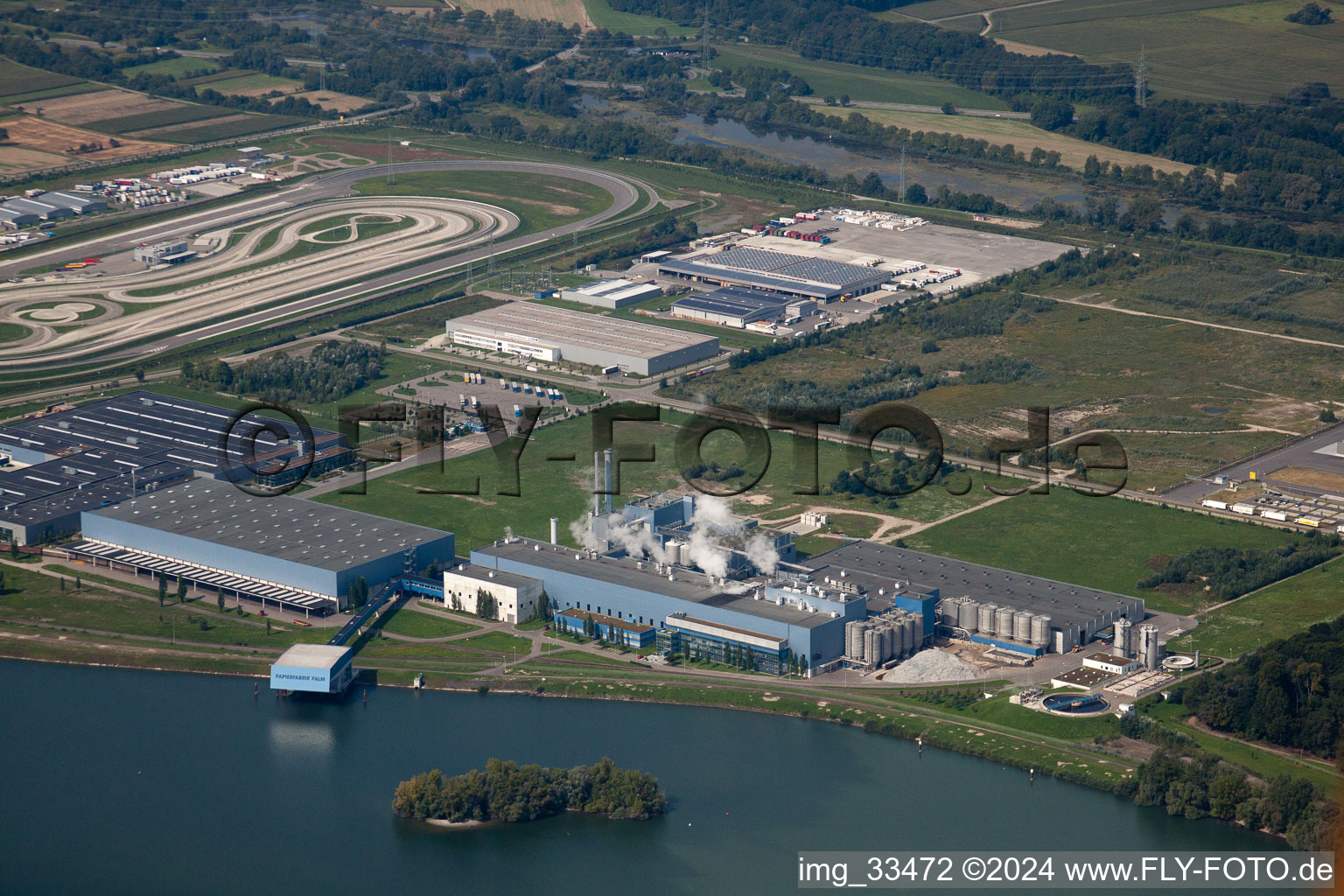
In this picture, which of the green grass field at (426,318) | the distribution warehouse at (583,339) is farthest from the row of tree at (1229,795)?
the green grass field at (426,318)

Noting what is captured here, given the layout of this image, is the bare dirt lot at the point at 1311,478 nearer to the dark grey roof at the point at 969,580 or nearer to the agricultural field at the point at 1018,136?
the dark grey roof at the point at 969,580

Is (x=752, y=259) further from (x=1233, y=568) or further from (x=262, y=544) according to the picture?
(x=262, y=544)

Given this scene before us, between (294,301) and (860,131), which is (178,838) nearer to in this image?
(294,301)

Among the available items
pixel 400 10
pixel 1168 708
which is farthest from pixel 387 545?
pixel 400 10

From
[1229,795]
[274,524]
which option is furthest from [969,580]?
[274,524]

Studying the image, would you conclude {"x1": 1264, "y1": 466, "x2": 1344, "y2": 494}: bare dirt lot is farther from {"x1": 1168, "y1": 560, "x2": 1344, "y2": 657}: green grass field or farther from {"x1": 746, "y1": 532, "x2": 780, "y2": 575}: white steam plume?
{"x1": 746, "y1": 532, "x2": 780, "y2": 575}: white steam plume

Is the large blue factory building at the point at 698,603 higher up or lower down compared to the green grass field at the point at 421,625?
higher up
